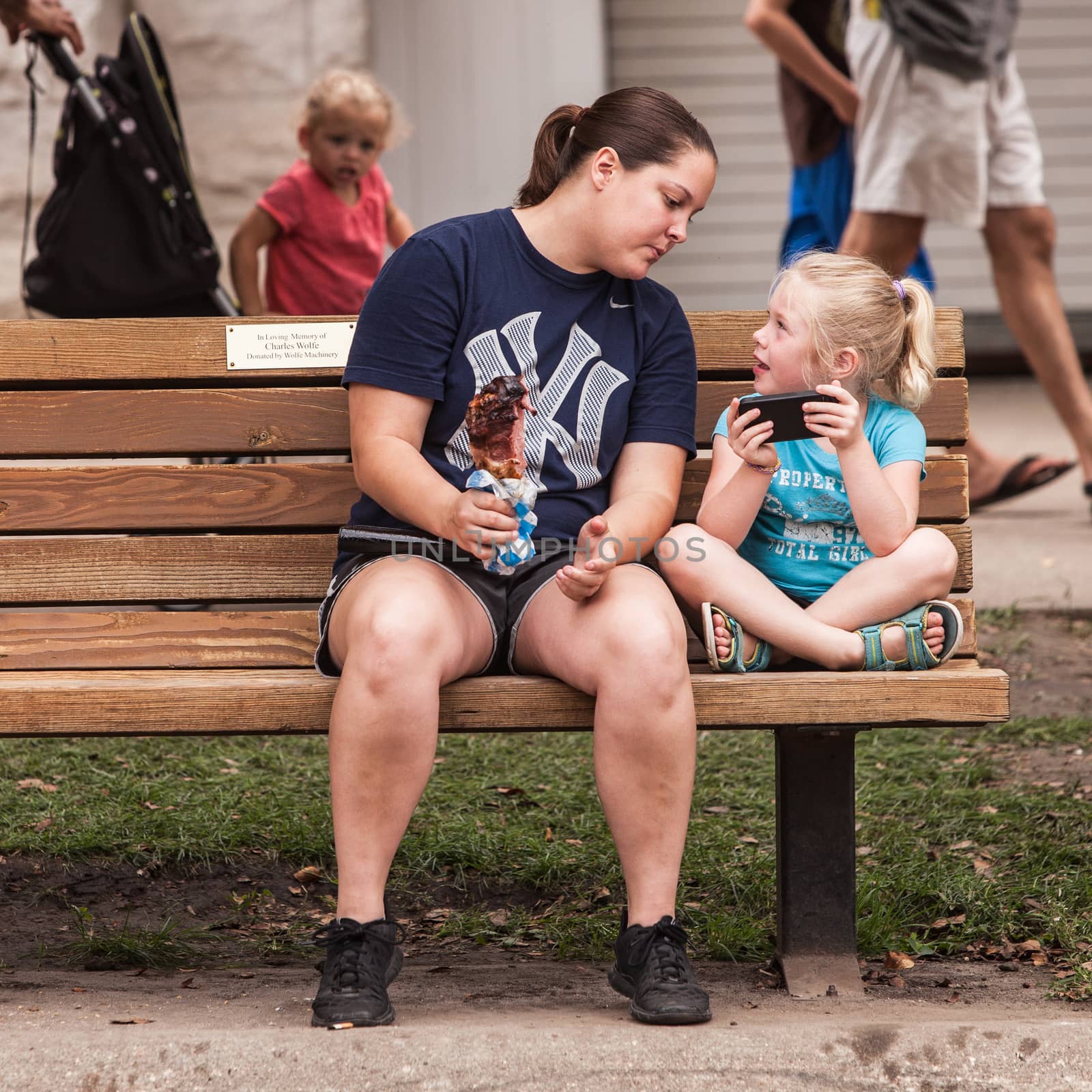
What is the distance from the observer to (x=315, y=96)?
5070mm

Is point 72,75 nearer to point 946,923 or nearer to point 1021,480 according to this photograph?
point 946,923

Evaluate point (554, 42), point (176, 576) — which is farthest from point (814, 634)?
point (554, 42)

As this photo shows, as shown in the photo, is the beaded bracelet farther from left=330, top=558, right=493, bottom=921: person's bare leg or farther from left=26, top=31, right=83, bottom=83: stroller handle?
left=26, top=31, right=83, bottom=83: stroller handle

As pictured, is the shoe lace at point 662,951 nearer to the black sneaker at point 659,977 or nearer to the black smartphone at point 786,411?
the black sneaker at point 659,977

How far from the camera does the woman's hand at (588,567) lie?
89.7 inches

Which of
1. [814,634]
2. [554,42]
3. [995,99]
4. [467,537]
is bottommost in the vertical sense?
[814,634]

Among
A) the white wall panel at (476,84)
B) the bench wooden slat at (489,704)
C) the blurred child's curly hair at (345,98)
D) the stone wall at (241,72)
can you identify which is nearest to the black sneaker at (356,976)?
the bench wooden slat at (489,704)

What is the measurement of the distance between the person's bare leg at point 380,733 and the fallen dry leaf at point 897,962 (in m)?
0.97

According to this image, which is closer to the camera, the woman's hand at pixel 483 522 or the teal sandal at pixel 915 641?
the woman's hand at pixel 483 522

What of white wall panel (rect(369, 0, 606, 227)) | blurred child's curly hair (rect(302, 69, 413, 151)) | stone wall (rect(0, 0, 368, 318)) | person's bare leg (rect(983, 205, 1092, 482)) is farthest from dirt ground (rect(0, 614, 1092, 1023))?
white wall panel (rect(369, 0, 606, 227))

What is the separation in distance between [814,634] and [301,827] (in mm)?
1339

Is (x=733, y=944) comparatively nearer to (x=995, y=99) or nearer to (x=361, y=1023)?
Result: (x=361, y=1023)

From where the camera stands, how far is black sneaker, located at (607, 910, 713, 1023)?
218 cm

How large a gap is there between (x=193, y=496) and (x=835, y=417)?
121 centimetres
